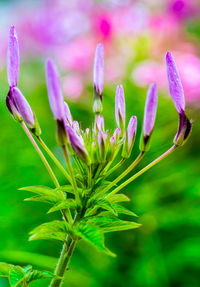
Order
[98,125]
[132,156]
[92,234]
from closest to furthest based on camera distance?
[92,234] < [98,125] < [132,156]

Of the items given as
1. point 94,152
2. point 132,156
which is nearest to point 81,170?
point 94,152

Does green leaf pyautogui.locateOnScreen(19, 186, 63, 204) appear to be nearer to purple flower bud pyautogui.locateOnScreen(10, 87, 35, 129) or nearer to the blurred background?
purple flower bud pyautogui.locateOnScreen(10, 87, 35, 129)

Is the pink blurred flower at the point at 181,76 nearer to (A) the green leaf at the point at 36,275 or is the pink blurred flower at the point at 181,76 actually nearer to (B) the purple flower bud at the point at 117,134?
→ (B) the purple flower bud at the point at 117,134

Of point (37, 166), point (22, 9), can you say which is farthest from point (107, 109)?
point (22, 9)

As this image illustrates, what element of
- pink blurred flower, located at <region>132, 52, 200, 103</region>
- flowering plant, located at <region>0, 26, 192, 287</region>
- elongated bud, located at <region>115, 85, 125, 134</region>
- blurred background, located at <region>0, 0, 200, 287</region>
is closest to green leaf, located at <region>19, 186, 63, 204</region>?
flowering plant, located at <region>0, 26, 192, 287</region>

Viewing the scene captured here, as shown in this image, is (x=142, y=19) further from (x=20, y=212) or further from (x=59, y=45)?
(x=20, y=212)

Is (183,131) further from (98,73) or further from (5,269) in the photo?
(5,269)
